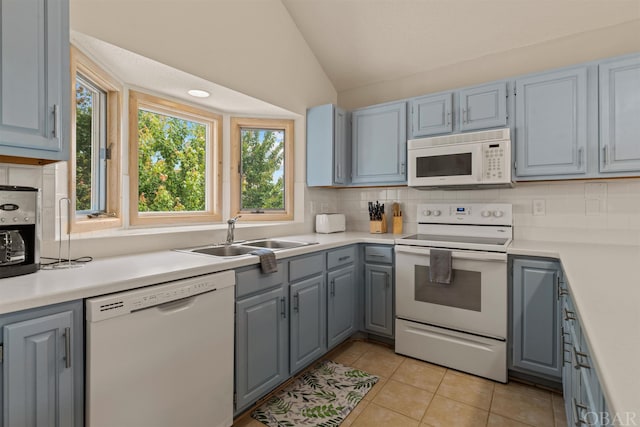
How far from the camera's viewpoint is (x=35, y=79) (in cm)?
123

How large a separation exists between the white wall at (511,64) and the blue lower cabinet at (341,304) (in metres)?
1.83

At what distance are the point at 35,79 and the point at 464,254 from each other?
7.96 ft

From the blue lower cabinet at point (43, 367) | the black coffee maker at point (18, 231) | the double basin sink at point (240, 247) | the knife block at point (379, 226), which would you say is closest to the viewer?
the blue lower cabinet at point (43, 367)

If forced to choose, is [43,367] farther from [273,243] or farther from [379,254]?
[379,254]

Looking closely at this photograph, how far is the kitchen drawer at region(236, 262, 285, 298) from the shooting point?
1726 millimetres

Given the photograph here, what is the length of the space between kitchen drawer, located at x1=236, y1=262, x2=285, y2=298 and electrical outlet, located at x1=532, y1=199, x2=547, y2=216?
79.5 inches

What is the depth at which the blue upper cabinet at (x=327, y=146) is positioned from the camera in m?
3.03

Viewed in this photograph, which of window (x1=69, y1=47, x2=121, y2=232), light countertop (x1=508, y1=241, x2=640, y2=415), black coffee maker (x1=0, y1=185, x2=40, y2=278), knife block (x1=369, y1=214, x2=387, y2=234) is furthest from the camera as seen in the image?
knife block (x1=369, y1=214, x2=387, y2=234)

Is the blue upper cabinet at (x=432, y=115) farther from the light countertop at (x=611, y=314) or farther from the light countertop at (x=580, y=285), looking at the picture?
the light countertop at (x=611, y=314)

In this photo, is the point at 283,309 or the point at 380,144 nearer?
the point at 283,309

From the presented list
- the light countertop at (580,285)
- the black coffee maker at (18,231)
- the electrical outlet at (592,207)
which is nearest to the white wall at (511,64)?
the electrical outlet at (592,207)

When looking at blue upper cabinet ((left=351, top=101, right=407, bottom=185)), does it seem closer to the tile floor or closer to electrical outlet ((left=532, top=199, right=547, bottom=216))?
electrical outlet ((left=532, top=199, right=547, bottom=216))

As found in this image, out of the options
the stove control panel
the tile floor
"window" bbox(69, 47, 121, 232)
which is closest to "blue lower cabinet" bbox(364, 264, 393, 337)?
the tile floor

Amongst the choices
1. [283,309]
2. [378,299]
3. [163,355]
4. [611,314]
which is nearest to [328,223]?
[378,299]
